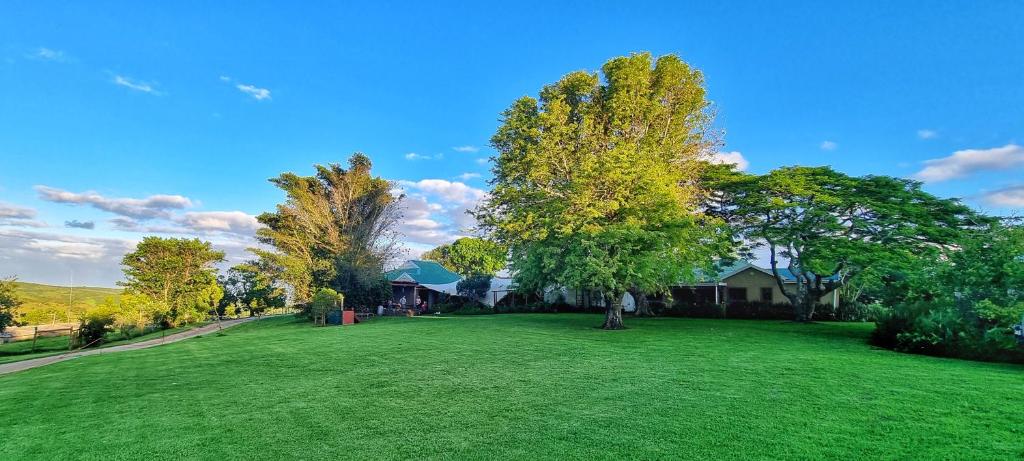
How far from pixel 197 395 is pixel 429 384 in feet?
10.0

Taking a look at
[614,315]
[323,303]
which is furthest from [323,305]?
[614,315]

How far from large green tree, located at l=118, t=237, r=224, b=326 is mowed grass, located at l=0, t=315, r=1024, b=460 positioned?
2234cm

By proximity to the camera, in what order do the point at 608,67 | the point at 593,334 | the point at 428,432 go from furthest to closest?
1. the point at 608,67
2. the point at 593,334
3. the point at 428,432

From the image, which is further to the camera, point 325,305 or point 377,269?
point 377,269

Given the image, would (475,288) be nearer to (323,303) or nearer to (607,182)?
(323,303)

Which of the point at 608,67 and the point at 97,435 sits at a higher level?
the point at 608,67

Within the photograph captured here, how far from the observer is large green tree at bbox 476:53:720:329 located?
15.2 meters

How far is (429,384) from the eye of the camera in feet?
22.9

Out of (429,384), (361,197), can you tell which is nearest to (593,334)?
(429,384)

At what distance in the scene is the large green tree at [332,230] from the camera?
2928 cm

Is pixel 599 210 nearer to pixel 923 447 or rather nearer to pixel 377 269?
pixel 923 447

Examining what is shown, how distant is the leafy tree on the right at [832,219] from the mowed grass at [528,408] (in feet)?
34.3

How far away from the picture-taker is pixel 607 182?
15.6 m

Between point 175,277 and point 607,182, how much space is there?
2793cm
